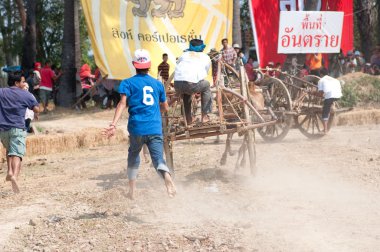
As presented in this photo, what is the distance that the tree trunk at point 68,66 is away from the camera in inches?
987

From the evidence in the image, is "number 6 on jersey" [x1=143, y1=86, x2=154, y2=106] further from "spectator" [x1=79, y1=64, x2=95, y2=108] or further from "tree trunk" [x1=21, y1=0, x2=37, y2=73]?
"tree trunk" [x1=21, y1=0, x2=37, y2=73]

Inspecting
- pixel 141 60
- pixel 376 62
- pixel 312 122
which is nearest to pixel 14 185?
pixel 141 60

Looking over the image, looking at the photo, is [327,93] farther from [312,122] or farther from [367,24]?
[367,24]

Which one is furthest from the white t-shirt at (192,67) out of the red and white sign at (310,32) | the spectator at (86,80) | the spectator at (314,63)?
the spectator at (86,80)

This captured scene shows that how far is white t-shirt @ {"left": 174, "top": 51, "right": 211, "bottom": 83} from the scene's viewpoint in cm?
1038

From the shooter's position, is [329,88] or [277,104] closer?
[277,104]

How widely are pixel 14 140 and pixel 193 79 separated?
9.28 feet

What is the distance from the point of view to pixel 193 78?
10375 mm

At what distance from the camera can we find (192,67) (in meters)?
10.5

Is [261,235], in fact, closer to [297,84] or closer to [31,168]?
[31,168]

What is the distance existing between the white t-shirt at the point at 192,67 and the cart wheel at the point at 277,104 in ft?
17.2

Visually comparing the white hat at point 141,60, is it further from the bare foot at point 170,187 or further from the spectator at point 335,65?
the spectator at point 335,65

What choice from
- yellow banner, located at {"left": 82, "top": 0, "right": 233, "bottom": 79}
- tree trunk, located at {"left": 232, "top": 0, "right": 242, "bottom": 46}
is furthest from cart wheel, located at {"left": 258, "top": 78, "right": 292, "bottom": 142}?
tree trunk, located at {"left": 232, "top": 0, "right": 242, "bottom": 46}

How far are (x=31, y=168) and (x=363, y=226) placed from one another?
840 cm
